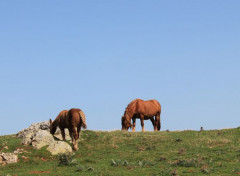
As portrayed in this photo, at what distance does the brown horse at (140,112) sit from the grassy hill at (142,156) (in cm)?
556

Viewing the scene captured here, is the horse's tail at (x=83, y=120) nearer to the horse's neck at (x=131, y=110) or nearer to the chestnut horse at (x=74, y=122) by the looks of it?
the chestnut horse at (x=74, y=122)

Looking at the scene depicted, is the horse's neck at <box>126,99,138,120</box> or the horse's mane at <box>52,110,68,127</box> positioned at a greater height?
the horse's neck at <box>126,99,138,120</box>

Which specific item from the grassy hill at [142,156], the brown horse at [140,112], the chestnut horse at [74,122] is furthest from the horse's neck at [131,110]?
the chestnut horse at [74,122]

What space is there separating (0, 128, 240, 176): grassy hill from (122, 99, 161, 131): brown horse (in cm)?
556

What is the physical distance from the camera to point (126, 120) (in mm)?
41750

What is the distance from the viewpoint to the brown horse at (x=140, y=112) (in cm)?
4178

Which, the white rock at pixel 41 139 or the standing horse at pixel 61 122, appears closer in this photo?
the white rock at pixel 41 139

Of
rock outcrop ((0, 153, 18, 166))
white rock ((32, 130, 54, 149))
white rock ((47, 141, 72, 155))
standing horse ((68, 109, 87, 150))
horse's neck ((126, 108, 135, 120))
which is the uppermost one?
horse's neck ((126, 108, 135, 120))

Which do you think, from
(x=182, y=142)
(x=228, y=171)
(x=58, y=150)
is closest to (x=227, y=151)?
(x=182, y=142)

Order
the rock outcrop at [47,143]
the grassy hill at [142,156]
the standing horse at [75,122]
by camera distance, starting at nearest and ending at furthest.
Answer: the grassy hill at [142,156] < the rock outcrop at [47,143] < the standing horse at [75,122]

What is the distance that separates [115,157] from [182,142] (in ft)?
25.3

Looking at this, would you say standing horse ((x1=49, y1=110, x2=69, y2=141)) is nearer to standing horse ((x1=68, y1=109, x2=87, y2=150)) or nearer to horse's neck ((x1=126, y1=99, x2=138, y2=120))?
standing horse ((x1=68, y1=109, x2=87, y2=150))

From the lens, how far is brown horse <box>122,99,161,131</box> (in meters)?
41.8

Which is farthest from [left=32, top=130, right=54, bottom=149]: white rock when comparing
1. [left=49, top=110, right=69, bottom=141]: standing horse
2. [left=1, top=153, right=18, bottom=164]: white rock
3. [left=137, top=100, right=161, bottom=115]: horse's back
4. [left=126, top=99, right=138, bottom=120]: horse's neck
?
[left=137, top=100, right=161, bottom=115]: horse's back
